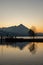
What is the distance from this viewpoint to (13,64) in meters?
15.1

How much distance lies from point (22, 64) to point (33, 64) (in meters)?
0.74

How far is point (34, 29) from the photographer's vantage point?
236ft

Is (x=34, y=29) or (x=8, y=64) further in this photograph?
(x=34, y=29)

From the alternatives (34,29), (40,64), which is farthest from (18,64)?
(34,29)

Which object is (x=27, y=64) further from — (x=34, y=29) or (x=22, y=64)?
(x=34, y=29)

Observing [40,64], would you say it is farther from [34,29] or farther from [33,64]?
[34,29]

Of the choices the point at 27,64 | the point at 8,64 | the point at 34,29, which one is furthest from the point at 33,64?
the point at 34,29

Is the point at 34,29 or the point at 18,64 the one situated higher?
the point at 34,29

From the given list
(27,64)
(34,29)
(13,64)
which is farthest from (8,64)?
(34,29)

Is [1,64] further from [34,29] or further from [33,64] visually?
[34,29]

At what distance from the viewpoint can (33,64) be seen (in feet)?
49.3

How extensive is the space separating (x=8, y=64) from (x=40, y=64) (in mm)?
2111

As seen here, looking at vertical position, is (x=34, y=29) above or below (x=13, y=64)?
above

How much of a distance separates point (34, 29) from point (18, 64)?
187 ft
